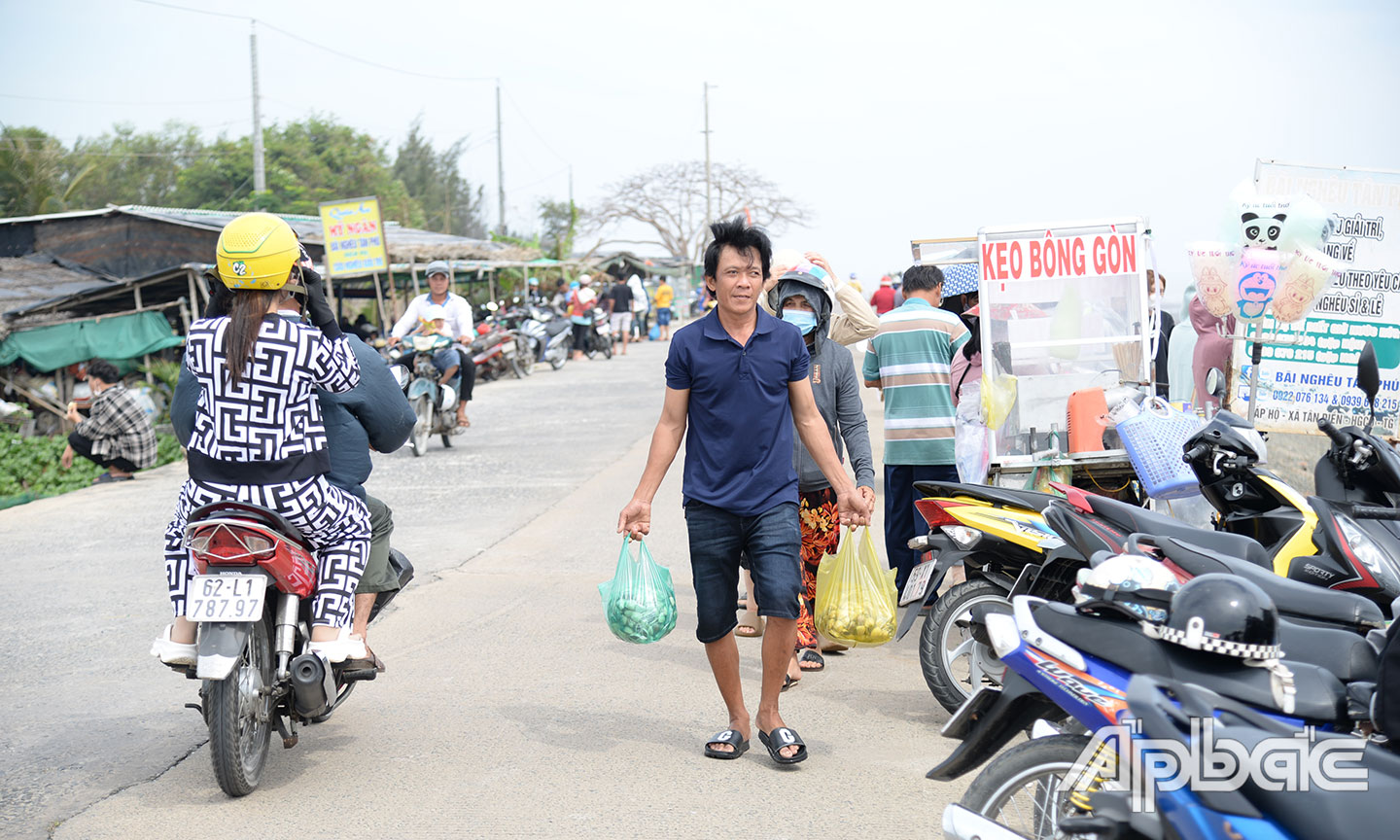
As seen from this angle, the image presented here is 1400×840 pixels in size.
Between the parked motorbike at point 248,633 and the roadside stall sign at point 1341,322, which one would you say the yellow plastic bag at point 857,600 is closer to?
the parked motorbike at point 248,633

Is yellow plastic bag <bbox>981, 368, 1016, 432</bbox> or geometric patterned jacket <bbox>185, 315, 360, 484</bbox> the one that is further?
yellow plastic bag <bbox>981, 368, 1016, 432</bbox>

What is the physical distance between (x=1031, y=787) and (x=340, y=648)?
2515 millimetres

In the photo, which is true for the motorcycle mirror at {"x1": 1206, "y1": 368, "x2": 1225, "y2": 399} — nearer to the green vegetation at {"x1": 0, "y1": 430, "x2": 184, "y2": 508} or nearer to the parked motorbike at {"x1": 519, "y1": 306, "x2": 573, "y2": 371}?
the green vegetation at {"x1": 0, "y1": 430, "x2": 184, "y2": 508}

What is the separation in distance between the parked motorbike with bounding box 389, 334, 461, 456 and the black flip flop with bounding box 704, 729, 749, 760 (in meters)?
9.50

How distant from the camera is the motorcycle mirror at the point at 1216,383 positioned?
7152mm

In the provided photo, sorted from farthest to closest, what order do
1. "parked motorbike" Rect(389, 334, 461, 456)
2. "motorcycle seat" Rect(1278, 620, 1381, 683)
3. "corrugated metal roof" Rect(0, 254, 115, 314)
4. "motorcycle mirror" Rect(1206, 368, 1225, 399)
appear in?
"corrugated metal roof" Rect(0, 254, 115, 314), "parked motorbike" Rect(389, 334, 461, 456), "motorcycle mirror" Rect(1206, 368, 1225, 399), "motorcycle seat" Rect(1278, 620, 1381, 683)

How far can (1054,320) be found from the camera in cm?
643

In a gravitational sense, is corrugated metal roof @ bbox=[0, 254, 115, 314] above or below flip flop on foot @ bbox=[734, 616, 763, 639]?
above

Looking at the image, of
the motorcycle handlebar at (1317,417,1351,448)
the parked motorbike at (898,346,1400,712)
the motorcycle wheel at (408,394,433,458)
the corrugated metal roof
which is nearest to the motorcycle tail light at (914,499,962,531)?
the parked motorbike at (898,346,1400,712)

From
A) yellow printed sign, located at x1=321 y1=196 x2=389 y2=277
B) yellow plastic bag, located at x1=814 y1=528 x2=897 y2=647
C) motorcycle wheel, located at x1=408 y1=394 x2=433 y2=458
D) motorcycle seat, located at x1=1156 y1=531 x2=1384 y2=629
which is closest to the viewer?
motorcycle seat, located at x1=1156 y1=531 x2=1384 y2=629

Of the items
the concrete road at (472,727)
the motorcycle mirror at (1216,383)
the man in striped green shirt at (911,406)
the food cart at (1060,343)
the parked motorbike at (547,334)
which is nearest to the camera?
the concrete road at (472,727)

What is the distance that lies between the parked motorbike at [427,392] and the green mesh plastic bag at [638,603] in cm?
926

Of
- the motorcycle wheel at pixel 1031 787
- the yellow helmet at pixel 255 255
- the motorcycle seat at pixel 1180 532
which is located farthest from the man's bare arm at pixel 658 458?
the motorcycle wheel at pixel 1031 787

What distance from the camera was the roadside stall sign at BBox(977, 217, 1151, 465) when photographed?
625 cm
